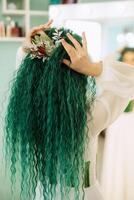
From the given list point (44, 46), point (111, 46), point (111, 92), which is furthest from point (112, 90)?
point (111, 46)

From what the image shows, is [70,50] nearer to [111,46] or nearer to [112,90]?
[112,90]

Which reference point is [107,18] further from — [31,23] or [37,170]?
[37,170]

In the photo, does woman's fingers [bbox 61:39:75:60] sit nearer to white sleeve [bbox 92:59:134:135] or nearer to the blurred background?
white sleeve [bbox 92:59:134:135]

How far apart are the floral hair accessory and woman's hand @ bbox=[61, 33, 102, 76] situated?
0.05m

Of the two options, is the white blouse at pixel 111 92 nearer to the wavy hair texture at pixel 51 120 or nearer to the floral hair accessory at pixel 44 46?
the wavy hair texture at pixel 51 120

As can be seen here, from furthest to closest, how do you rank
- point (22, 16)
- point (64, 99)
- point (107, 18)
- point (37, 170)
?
point (22, 16) < point (107, 18) < point (37, 170) < point (64, 99)

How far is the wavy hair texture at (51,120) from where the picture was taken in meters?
0.85

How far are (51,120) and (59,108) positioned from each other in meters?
0.04

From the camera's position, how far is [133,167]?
5.10ft

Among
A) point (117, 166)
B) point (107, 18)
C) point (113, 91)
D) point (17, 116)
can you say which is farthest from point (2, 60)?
point (113, 91)

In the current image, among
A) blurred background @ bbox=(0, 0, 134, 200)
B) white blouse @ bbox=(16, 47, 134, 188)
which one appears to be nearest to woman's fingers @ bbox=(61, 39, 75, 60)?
white blouse @ bbox=(16, 47, 134, 188)

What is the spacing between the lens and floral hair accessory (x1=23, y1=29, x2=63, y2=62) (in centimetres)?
89

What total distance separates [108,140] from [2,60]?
0.77 m

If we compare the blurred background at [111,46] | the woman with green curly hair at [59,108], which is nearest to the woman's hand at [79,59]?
the woman with green curly hair at [59,108]
